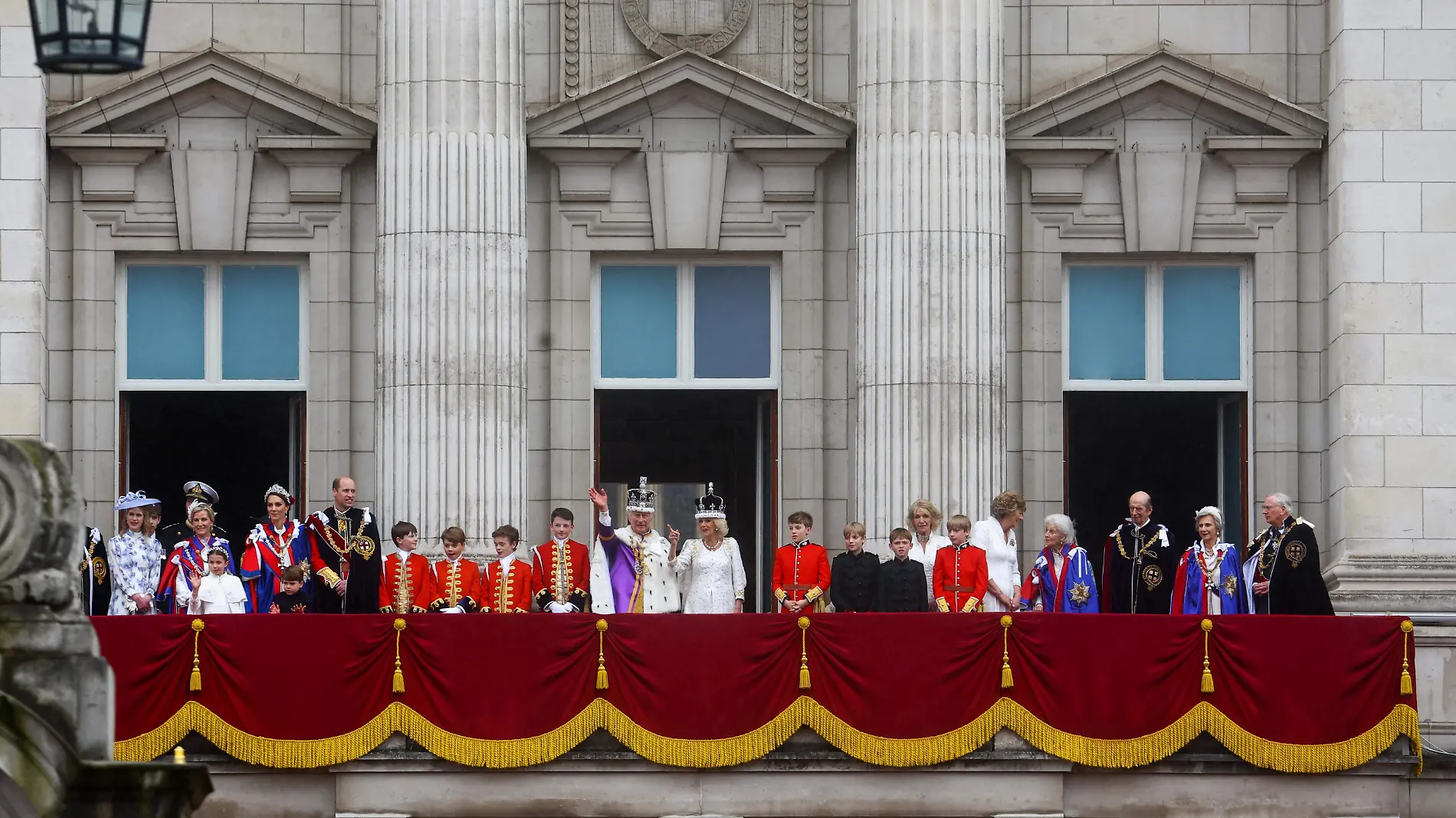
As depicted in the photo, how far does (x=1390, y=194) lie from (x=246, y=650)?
44.9ft

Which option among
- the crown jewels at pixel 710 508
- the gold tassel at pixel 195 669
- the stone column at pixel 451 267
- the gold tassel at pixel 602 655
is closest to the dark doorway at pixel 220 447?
the stone column at pixel 451 267

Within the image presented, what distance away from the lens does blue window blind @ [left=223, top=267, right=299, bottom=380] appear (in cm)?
3641

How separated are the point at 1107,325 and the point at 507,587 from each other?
874cm

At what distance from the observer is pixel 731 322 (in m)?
36.8

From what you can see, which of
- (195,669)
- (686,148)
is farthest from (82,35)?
(686,148)

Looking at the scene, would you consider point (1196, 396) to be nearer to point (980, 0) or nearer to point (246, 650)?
point (980, 0)

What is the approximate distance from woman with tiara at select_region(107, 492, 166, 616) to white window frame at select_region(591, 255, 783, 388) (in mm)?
6570

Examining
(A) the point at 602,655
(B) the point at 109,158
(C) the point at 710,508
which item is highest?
(B) the point at 109,158

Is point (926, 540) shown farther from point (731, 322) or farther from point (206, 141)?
point (206, 141)

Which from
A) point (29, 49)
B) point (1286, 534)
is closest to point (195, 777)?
point (1286, 534)

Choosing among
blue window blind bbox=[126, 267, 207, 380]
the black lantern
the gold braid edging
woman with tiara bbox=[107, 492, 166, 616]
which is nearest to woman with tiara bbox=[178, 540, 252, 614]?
woman with tiara bbox=[107, 492, 166, 616]

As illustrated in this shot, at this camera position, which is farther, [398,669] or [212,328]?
[212,328]

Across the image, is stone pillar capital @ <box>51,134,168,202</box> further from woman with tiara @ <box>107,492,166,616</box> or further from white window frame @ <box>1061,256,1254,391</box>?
white window frame @ <box>1061,256,1254,391</box>

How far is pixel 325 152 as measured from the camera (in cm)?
3622
